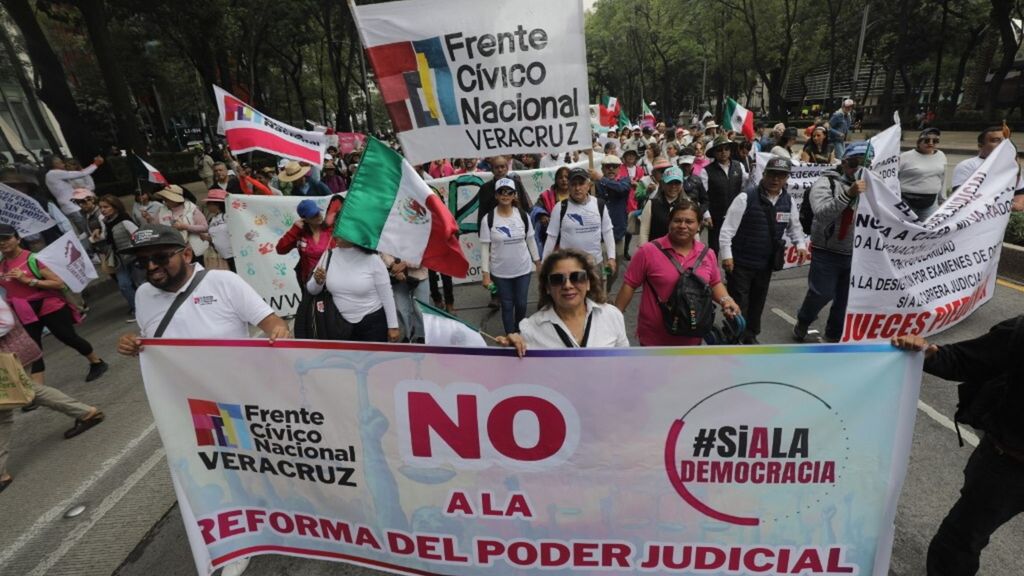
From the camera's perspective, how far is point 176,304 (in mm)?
2764

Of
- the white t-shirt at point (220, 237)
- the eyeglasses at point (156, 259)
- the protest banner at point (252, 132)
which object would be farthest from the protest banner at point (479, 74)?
the white t-shirt at point (220, 237)

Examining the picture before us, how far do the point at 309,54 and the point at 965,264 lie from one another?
46373 millimetres

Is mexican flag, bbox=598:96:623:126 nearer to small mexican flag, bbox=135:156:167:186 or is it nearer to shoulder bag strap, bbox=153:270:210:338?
small mexican flag, bbox=135:156:167:186

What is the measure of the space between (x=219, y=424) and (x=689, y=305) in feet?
8.52

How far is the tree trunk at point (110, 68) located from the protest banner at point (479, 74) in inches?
563

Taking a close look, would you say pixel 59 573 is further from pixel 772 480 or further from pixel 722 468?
pixel 772 480

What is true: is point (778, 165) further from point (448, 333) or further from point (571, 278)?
point (448, 333)

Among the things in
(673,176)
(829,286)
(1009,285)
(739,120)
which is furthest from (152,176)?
(1009,285)

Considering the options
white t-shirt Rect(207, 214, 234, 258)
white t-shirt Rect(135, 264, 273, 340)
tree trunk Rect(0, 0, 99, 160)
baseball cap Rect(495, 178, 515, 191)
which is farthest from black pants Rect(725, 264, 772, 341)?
tree trunk Rect(0, 0, 99, 160)

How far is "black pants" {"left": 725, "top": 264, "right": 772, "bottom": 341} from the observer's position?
455cm

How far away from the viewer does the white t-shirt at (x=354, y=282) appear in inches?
139

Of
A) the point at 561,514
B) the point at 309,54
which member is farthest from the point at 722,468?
the point at 309,54

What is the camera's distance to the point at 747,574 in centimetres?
218

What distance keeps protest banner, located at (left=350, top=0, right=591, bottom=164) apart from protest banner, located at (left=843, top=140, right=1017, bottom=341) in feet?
7.41
